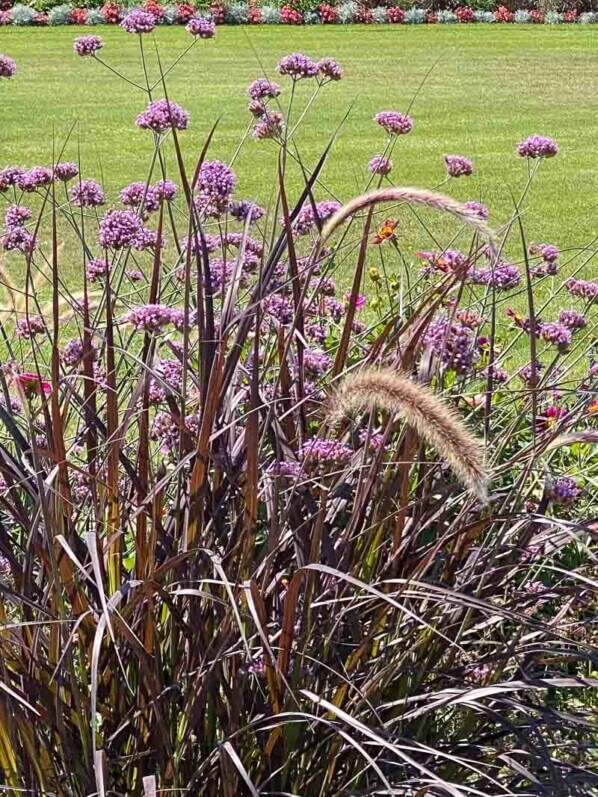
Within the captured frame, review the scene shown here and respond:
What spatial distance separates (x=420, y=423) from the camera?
1607mm

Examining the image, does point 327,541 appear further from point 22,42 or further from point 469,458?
point 22,42

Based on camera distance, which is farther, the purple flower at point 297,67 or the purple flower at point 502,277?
the purple flower at point 297,67

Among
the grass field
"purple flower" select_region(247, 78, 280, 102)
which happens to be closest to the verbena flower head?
"purple flower" select_region(247, 78, 280, 102)

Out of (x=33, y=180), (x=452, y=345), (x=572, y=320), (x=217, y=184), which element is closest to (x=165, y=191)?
(x=217, y=184)

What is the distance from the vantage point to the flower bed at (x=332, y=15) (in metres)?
25.0

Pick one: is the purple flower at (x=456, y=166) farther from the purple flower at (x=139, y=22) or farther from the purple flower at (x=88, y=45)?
the purple flower at (x=88, y=45)

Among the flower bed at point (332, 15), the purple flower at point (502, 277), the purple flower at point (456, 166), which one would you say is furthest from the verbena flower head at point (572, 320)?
the flower bed at point (332, 15)

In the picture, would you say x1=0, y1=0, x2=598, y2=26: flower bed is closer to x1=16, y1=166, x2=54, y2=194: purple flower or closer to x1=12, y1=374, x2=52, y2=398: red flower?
x1=16, y1=166, x2=54, y2=194: purple flower

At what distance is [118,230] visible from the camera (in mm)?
2697

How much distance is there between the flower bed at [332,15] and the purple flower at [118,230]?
21344 millimetres

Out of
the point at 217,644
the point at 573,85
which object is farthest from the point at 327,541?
the point at 573,85

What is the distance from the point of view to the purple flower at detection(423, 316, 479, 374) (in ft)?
8.00

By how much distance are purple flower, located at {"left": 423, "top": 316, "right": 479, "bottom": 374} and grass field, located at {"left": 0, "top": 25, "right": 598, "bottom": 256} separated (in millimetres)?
3470

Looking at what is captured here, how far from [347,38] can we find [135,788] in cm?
2281
